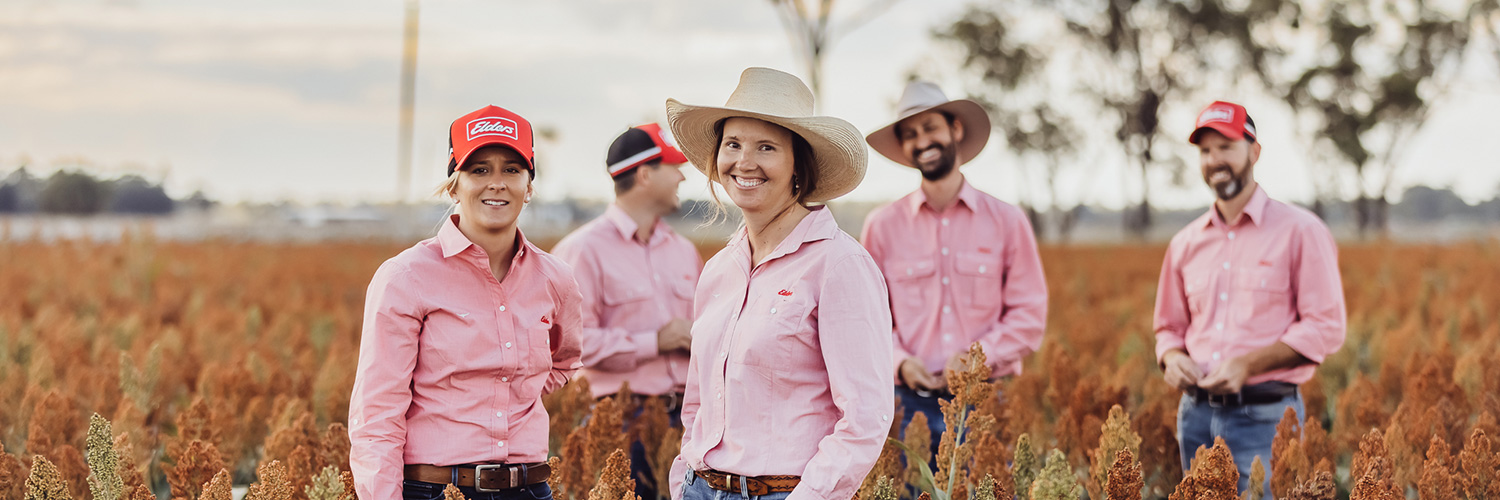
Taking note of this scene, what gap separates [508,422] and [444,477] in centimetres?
→ 18

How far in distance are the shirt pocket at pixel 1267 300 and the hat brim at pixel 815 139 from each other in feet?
6.31

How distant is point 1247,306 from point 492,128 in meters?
2.59

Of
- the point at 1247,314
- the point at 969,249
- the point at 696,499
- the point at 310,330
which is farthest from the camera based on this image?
the point at 310,330

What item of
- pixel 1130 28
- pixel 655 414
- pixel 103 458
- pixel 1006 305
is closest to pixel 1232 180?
pixel 1006 305

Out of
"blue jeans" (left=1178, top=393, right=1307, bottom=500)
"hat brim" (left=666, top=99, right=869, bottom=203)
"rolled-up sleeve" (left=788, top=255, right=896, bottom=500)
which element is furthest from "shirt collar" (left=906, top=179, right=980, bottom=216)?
"rolled-up sleeve" (left=788, top=255, right=896, bottom=500)

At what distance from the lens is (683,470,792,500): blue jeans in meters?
2.28

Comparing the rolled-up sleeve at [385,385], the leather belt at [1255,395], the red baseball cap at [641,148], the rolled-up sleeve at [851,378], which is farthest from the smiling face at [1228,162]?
the rolled-up sleeve at [385,385]

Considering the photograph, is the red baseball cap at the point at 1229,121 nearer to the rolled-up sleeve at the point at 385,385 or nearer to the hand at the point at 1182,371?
the hand at the point at 1182,371

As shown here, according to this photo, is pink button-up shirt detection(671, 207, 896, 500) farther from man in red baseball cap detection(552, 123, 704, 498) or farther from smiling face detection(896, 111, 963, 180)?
smiling face detection(896, 111, 963, 180)

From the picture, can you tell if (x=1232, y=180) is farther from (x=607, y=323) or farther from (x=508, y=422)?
(x=508, y=422)

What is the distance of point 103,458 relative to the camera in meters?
3.00

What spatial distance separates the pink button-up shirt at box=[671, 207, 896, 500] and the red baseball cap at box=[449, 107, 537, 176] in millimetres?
539

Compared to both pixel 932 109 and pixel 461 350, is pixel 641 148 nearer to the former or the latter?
pixel 932 109

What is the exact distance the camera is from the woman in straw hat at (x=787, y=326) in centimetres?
217
